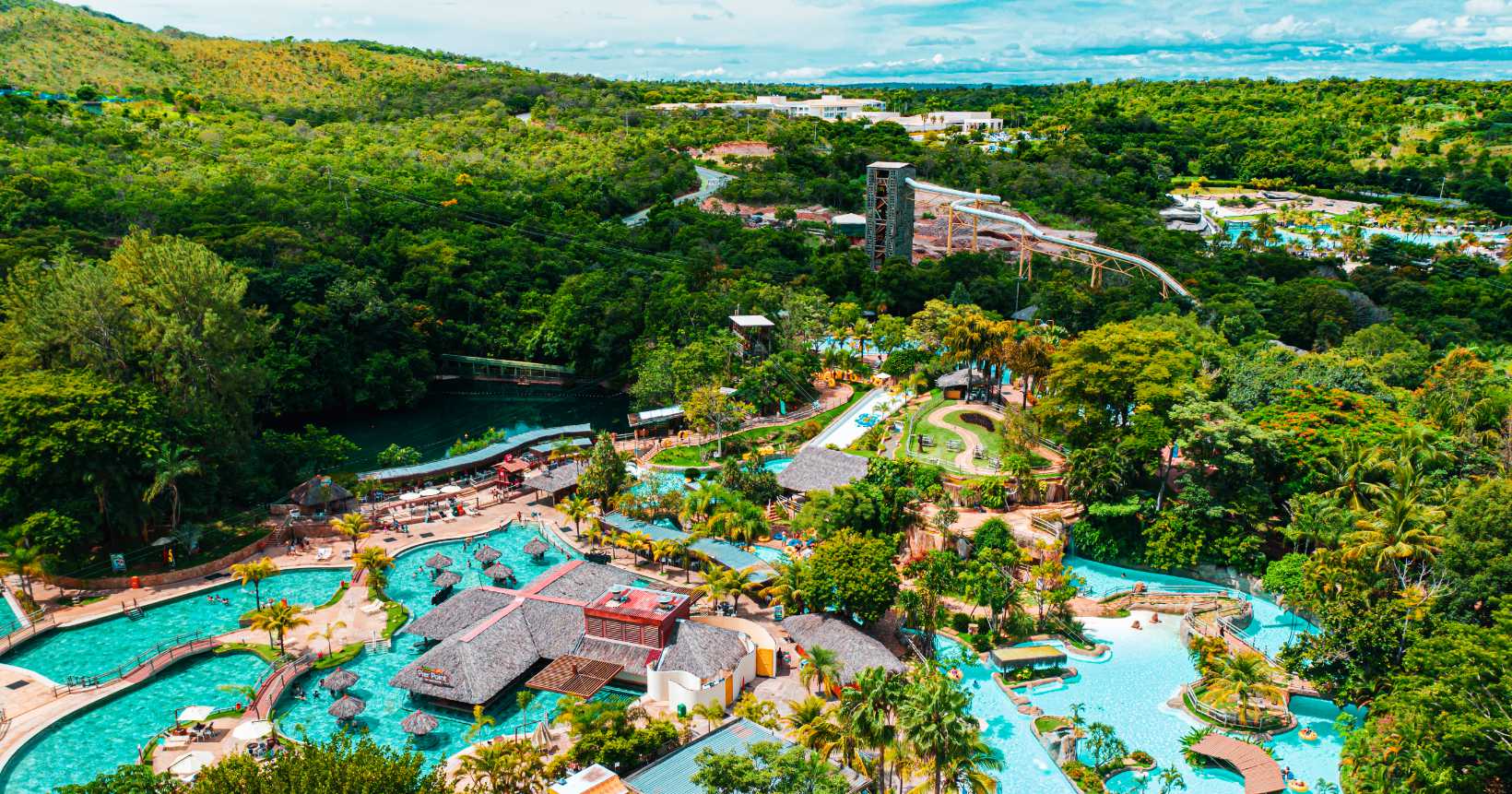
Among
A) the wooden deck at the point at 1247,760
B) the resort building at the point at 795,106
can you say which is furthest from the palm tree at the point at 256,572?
the resort building at the point at 795,106

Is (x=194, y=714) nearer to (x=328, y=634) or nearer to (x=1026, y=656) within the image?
(x=328, y=634)

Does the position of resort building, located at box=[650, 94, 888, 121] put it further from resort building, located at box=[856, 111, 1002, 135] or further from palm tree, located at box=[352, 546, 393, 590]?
palm tree, located at box=[352, 546, 393, 590]

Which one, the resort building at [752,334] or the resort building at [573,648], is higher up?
the resort building at [752,334]

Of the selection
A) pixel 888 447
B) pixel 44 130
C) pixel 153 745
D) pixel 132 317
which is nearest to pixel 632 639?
pixel 153 745

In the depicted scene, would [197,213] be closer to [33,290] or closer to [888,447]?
[33,290]

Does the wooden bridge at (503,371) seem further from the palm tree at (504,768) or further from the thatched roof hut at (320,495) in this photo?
the palm tree at (504,768)

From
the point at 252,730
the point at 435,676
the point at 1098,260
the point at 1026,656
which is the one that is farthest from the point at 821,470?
the point at 1098,260

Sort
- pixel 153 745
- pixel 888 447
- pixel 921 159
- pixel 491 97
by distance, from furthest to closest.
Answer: pixel 491 97
pixel 921 159
pixel 888 447
pixel 153 745
